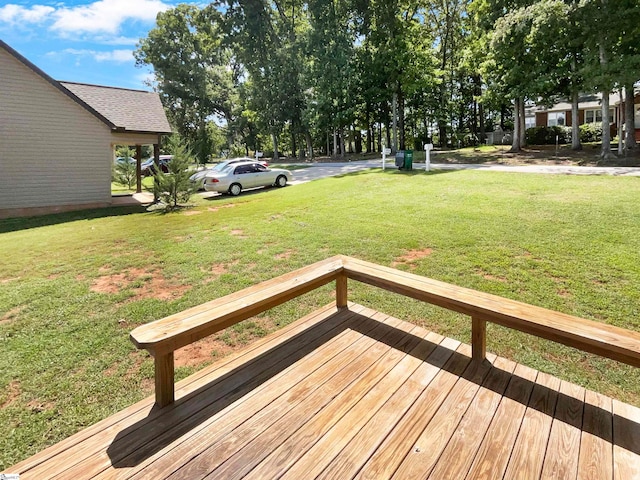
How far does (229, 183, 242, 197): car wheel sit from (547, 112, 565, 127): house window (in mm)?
30411

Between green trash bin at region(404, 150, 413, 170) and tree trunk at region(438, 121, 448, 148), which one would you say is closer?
green trash bin at region(404, 150, 413, 170)

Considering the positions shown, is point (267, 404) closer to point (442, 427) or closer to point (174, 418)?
point (174, 418)

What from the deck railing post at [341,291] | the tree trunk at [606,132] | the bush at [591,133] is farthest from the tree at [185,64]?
the deck railing post at [341,291]

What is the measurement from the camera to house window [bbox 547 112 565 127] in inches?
1284

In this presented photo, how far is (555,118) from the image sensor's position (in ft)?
108

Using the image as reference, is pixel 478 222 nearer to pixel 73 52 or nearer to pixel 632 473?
pixel 632 473

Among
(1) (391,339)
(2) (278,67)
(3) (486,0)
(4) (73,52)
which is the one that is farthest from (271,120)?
(1) (391,339)

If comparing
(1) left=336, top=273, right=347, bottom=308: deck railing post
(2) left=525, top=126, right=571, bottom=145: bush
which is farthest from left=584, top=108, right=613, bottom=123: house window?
(1) left=336, top=273, right=347, bottom=308: deck railing post

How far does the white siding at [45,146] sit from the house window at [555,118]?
35.2m

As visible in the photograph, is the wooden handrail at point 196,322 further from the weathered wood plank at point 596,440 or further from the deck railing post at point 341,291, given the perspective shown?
the weathered wood plank at point 596,440

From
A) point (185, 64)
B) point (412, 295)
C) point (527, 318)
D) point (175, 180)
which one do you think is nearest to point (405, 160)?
point (175, 180)

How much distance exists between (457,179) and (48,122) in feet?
45.2

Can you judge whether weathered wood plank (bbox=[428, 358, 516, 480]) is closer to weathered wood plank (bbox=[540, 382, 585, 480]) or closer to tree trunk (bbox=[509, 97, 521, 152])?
weathered wood plank (bbox=[540, 382, 585, 480])

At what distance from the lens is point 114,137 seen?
13227mm
